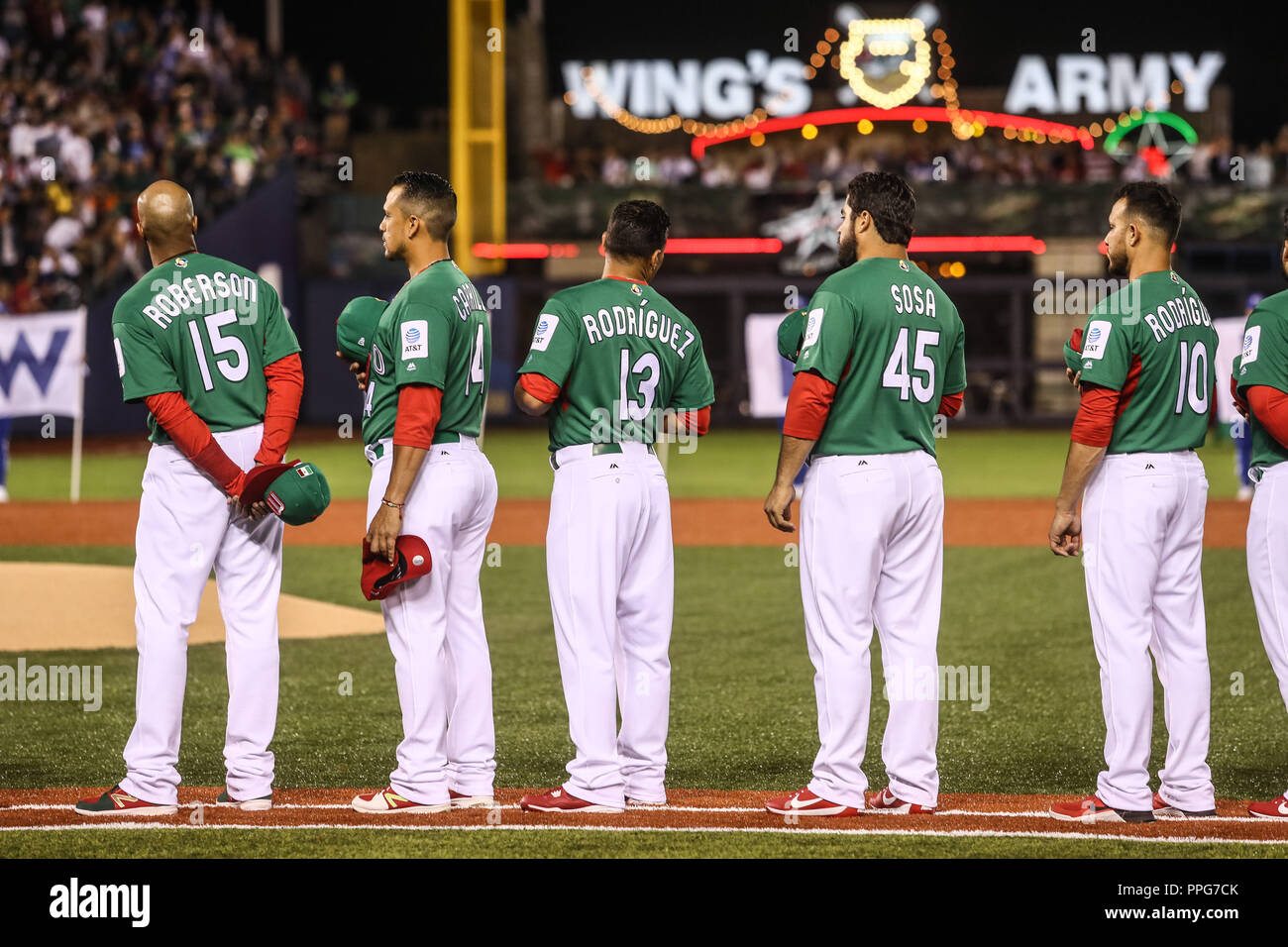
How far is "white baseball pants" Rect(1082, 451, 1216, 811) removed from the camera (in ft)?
16.6

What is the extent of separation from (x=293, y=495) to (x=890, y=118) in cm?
2681

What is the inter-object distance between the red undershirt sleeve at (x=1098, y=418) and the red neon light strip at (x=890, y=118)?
25195 mm

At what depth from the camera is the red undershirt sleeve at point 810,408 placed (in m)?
5.02

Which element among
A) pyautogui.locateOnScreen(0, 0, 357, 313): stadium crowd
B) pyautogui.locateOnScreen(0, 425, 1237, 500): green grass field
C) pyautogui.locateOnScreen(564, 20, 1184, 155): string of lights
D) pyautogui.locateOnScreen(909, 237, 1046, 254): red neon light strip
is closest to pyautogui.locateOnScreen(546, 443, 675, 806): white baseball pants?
pyautogui.locateOnScreen(0, 425, 1237, 500): green grass field

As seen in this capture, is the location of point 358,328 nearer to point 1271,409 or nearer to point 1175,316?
point 1175,316

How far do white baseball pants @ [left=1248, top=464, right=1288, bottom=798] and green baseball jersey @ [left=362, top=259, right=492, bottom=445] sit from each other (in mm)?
2619

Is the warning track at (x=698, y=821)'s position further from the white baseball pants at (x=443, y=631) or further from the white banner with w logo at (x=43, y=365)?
the white banner with w logo at (x=43, y=365)

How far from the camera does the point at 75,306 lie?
22328mm

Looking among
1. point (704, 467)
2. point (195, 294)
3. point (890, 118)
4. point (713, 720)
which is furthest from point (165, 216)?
point (890, 118)

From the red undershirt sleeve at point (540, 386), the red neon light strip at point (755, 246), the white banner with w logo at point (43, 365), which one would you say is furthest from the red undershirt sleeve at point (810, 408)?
the red neon light strip at point (755, 246)

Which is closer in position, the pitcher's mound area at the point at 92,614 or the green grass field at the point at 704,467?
the pitcher's mound area at the point at 92,614

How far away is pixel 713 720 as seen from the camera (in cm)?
718

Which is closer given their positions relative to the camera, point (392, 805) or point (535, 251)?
point (392, 805)

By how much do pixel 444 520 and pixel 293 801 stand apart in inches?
46.0
